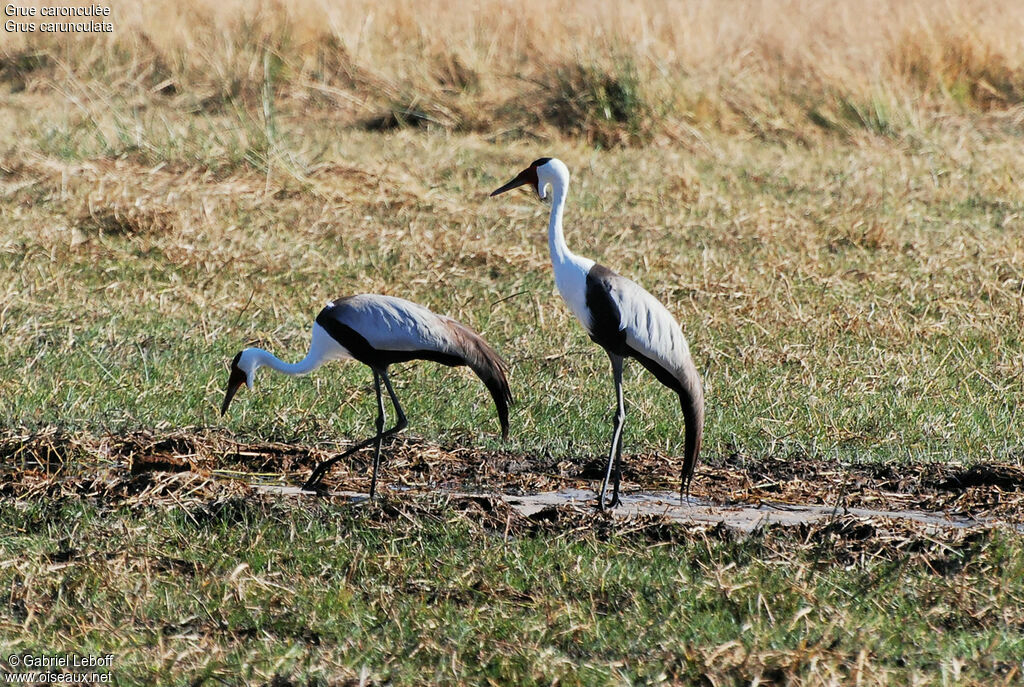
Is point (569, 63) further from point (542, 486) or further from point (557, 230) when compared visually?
point (542, 486)

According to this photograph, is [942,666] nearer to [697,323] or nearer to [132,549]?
[132,549]

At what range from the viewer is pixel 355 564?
4.01m

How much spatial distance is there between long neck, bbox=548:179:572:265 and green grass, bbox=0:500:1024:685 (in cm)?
105

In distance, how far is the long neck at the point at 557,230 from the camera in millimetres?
4977

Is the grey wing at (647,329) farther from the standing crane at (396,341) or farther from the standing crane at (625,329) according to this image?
the standing crane at (396,341)

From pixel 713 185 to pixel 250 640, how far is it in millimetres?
6987

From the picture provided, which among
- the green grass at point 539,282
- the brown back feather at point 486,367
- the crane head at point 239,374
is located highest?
the brown back feather at point 486,367

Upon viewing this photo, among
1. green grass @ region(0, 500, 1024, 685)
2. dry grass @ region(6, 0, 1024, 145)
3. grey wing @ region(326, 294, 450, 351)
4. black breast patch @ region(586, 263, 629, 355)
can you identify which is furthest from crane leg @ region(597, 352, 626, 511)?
dry grass @ region(6, 0, 1024, 145)


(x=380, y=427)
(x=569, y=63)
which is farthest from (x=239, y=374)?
(x=569, y=63)

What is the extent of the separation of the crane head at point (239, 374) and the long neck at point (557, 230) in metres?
1.17

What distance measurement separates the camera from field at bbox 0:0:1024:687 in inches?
145

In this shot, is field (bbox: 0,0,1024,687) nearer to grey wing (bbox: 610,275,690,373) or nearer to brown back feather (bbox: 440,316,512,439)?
brown back feather (bbox: 440,316,512,439)

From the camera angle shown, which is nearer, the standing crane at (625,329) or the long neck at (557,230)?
the standing crane at (625,329)

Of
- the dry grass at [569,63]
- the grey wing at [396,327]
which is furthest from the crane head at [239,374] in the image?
the dry grass at [569,63]
